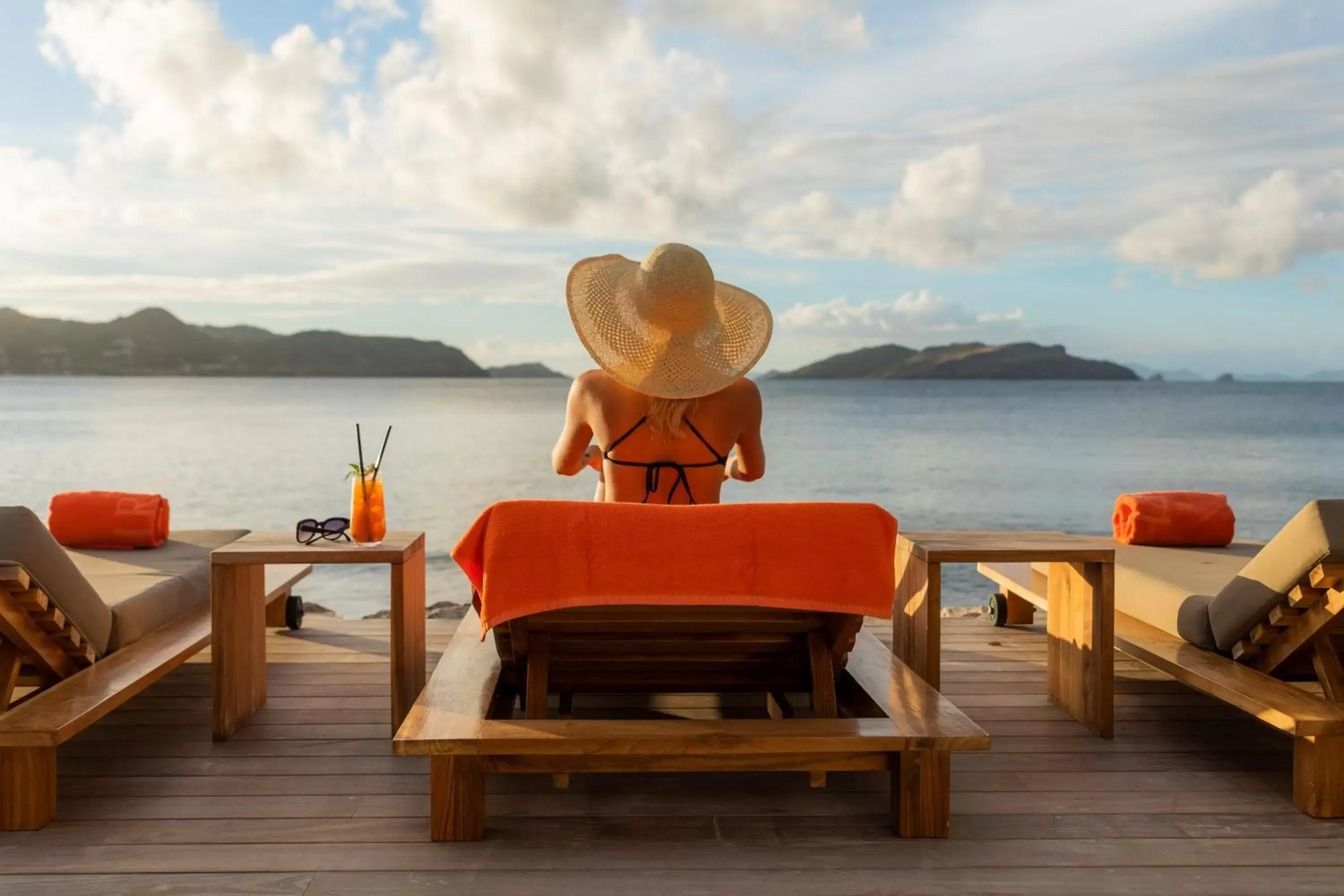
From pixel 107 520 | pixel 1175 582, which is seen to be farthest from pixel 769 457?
pixel 1175 582

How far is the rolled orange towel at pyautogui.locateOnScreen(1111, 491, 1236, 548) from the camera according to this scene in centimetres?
411

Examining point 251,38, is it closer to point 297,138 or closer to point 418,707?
point 297,138

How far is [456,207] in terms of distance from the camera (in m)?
33.4

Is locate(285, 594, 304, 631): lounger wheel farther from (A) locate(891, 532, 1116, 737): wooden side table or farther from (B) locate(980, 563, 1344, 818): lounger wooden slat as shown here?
(B) locate(980, 563, 1344, 818): lounger wooden slat

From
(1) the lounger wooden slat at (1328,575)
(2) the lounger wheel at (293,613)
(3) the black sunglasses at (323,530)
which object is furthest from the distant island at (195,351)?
(1) the lounger wooden slat at (1328,575)

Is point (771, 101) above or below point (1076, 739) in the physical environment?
above

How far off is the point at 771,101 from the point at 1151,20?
29.2 feet

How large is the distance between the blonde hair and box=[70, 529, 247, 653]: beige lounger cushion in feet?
5.55

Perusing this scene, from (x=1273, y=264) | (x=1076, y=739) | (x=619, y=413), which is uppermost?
(x=1273, y=264)

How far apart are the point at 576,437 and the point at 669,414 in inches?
11.9

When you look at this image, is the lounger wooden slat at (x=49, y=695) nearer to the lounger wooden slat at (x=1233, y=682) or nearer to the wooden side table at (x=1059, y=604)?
the wooden side table at (x=1059, y=604)

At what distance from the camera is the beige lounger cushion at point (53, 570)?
96.7 inches

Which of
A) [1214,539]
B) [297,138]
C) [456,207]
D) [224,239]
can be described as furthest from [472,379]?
[1214,539]

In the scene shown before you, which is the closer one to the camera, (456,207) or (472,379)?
(456,207)
